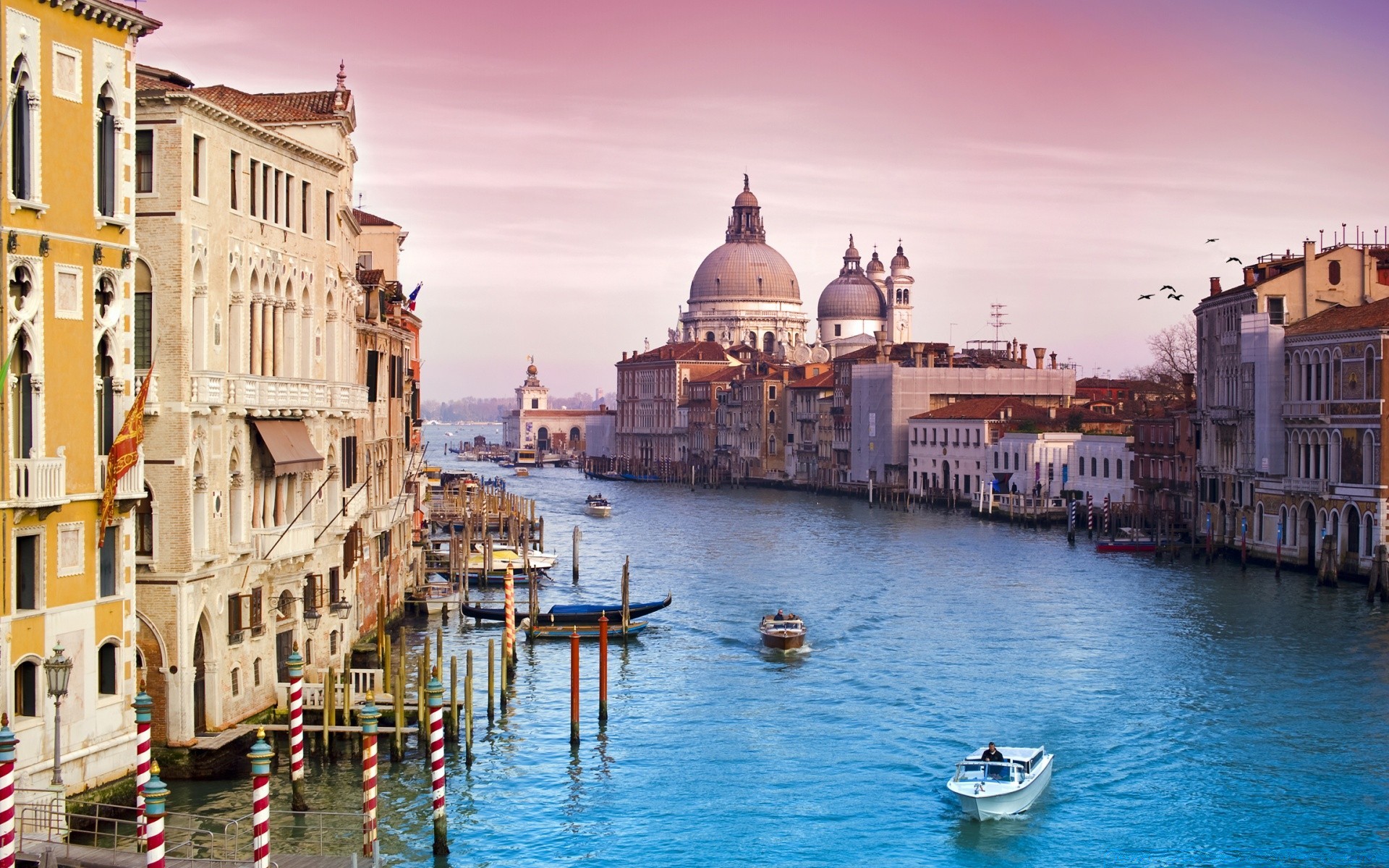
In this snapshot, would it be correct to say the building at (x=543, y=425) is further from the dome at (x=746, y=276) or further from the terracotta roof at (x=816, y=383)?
the terracotta roof at (x=816, y=383)

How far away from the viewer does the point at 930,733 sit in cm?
A: 1900

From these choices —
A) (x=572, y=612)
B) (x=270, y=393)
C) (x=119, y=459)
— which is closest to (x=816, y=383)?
(x=572, y=612)

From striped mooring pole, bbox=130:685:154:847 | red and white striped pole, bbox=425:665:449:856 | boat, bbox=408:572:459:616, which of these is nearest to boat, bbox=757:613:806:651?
boat, bbox=408:572:459:616

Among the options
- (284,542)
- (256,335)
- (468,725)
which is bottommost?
(468,725)

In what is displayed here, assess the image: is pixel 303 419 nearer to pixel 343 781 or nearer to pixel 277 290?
pixel 277 290

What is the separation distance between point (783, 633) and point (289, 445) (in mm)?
10026

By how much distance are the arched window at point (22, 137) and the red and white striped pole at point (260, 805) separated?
4177 millimetres

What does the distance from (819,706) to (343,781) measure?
670 centimetres

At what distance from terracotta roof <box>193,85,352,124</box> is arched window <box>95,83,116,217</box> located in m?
4.93

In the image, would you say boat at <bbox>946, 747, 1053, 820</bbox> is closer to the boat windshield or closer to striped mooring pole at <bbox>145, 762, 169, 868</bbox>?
the boat windshield

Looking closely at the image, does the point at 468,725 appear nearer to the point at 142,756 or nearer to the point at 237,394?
the point at 237,394

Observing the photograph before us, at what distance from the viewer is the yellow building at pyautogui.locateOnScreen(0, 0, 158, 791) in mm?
12023

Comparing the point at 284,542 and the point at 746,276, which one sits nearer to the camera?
the point at 284,542

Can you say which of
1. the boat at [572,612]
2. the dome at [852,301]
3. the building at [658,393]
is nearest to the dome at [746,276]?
the dome at [852,301]
